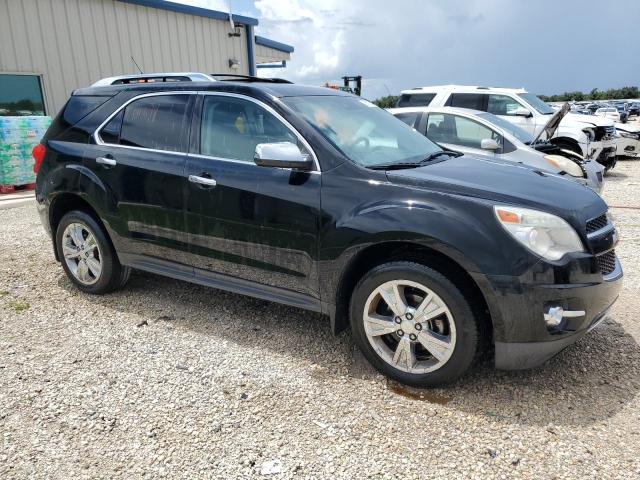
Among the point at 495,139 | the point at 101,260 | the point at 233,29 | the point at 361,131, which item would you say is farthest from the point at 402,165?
the point at 233,29

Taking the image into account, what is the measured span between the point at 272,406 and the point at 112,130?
262cm

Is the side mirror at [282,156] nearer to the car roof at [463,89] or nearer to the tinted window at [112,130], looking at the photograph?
the tinted window at [112,130]

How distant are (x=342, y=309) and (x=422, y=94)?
340 inches

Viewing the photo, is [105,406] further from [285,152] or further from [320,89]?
[320,89]

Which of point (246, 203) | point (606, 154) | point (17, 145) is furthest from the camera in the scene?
point (606, 154)

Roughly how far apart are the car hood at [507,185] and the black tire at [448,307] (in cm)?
48

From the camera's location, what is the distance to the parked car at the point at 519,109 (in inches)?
414

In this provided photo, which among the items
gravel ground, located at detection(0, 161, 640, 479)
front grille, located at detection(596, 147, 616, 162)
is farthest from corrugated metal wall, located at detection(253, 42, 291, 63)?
gravel ground, located at detection(0, 161, 640, 479)

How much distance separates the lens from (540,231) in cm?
274

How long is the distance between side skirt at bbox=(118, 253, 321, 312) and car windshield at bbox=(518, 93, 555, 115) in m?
9.11

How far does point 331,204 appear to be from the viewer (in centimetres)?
317

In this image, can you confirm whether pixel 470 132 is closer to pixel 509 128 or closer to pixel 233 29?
pixel 509 128

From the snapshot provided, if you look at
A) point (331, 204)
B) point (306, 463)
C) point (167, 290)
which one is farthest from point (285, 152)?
point (167, 290)

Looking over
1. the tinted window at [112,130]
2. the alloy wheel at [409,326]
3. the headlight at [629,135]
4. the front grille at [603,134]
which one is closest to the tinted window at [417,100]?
the front grille at [603,134]
